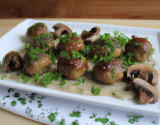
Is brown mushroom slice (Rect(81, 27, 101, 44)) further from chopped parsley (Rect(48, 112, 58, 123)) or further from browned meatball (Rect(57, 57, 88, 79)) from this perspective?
chopped parsley (Rect(48, 112, 58, 123))

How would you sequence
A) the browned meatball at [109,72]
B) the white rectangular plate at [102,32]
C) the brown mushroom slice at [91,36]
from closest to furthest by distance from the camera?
the white rectangular plate at [102,32]
the browned meatball at [109,72]
the brown mushroom slice at [91,36]

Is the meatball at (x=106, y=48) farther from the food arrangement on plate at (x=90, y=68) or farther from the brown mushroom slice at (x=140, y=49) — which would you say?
the brown mushroom slice at (x=140, y=49)

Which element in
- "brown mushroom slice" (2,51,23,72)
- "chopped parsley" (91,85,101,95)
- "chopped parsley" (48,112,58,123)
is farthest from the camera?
"brown mushroom slice" (2,51,23,72)

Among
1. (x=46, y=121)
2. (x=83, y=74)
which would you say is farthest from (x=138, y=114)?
(x=46, y=121)

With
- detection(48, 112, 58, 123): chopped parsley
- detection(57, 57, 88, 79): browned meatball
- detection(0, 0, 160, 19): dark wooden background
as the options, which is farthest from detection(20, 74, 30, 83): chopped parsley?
detection(0, 0, 160, 19): dark wooden background

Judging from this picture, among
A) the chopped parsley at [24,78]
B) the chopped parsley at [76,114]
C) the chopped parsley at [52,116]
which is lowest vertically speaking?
the chopped parsley at [52,116]

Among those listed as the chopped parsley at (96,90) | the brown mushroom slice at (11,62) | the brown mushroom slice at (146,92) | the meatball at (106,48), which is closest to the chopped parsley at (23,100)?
the brown mushroom slice at (11,62)

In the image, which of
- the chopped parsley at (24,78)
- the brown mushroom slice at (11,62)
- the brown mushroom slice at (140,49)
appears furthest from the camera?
the brown mushroom slice at (140,49)
